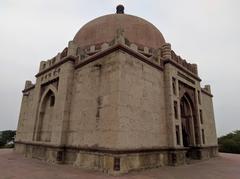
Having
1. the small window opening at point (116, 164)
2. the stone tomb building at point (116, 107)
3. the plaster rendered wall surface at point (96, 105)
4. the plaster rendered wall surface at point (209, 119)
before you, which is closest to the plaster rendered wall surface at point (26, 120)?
the stone tomb building at point (116, 107)

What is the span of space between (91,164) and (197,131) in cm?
967

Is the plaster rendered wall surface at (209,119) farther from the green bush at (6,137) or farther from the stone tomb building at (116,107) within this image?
the green bush at (6,137)

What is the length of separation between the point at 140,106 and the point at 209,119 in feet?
39.0

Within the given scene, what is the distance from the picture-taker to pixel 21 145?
15.9 m

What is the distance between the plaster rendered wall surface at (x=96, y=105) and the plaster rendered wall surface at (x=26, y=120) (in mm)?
6017

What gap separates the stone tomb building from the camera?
28.8ft

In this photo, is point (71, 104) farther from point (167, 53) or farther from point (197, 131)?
point (197, 131)

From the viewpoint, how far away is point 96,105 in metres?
9.80

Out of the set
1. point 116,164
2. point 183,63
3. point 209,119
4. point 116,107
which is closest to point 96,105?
point 116,107

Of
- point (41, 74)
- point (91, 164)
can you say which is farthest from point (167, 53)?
point (41, 74)

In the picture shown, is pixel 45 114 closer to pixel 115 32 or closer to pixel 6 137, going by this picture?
pixel 115 32

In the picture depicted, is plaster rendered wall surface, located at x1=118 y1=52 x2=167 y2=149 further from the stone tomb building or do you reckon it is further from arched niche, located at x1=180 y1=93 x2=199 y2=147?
arched niche, located at x1=180 y1=93 x2=199 y2=147

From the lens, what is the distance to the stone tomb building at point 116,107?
877 cm

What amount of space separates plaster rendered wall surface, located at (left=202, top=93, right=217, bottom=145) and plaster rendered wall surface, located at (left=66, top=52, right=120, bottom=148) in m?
11.5
